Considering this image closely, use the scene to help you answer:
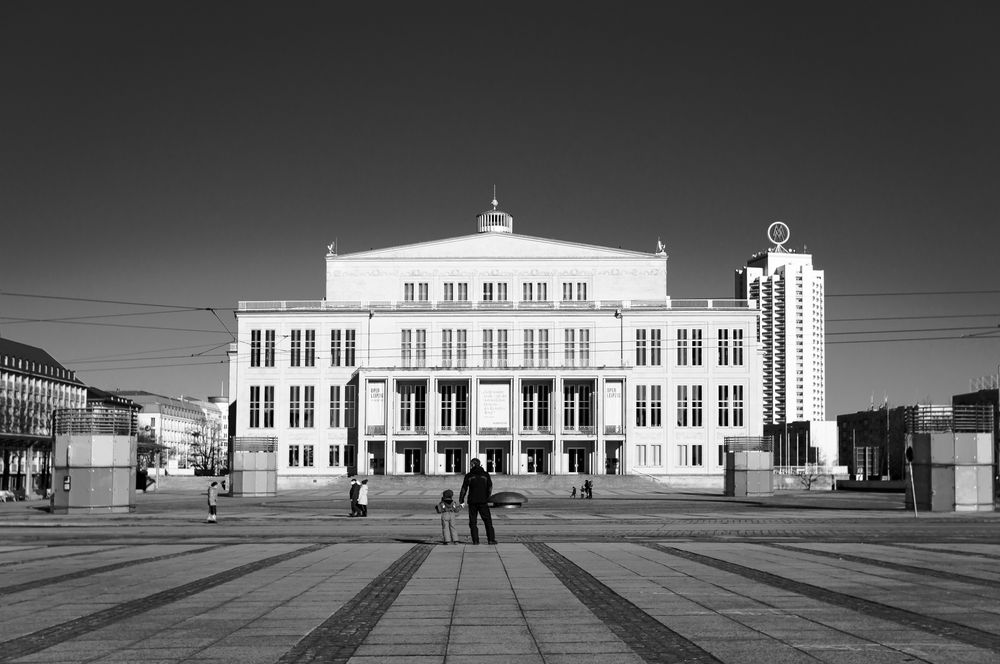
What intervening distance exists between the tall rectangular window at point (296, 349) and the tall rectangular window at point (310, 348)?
0.65 meters

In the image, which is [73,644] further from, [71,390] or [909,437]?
[71,390]

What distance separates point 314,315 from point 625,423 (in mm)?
30417

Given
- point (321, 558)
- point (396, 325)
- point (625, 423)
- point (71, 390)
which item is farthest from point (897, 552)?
point (71, 390)

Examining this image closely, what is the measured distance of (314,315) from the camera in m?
103

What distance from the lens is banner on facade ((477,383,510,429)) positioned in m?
99.2

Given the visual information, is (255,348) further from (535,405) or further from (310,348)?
(535,405)

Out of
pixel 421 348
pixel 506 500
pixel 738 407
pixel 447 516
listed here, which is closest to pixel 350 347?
pixel 421 348

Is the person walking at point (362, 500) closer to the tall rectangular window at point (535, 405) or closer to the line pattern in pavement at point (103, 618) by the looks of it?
the line pattern in pavement at point (103, 618)

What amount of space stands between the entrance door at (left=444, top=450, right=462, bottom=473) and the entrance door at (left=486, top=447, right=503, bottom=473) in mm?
2572

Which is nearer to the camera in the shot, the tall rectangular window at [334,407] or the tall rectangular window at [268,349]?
the tall rectangular window at [334,407]

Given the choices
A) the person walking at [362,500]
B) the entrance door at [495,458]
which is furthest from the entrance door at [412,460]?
the person walking at [362,500]

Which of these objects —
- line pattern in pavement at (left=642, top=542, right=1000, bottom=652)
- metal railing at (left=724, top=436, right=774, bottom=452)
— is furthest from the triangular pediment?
line pattern in pavement at (left=642, top=542, right=1000, bottom=652)

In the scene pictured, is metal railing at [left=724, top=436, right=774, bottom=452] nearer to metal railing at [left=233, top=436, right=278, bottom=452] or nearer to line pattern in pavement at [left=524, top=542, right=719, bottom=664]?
metal railing at [left=233, top=436, right=278, bottom=452]

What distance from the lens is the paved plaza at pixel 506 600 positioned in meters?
9.68
